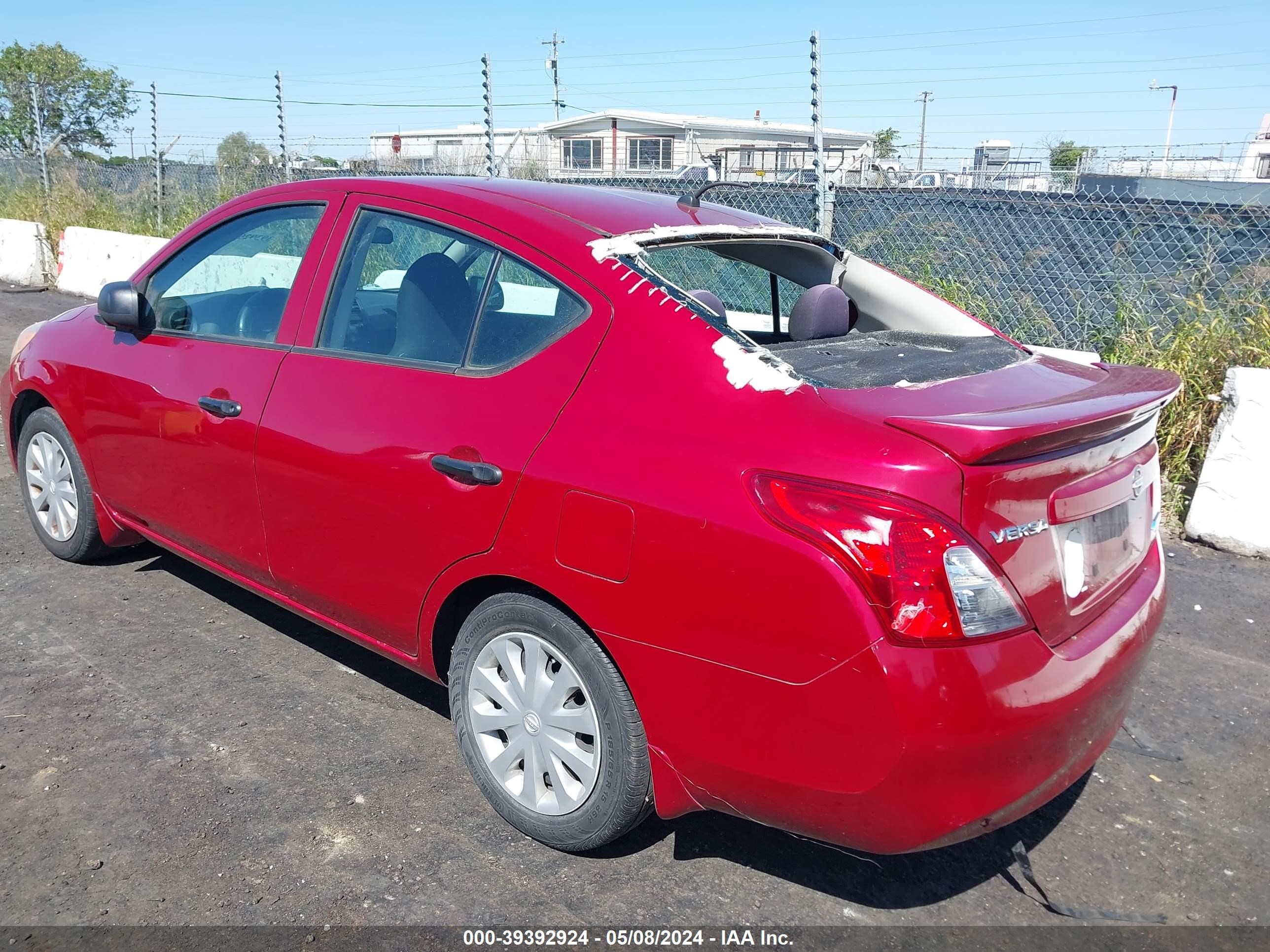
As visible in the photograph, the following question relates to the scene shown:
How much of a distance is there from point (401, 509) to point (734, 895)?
135 centimetres

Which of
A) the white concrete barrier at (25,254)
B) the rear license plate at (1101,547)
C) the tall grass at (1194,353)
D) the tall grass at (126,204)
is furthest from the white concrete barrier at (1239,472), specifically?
the white concrete barrier at (25,254)

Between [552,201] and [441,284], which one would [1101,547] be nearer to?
[552,201]

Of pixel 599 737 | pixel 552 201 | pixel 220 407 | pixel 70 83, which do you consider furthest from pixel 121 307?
pixel 70 83

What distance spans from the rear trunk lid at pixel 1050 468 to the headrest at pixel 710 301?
0.56 m

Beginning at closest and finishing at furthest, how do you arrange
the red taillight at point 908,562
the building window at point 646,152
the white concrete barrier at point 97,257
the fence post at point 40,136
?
1. the red taillight at point 908,562
2. the white concrete barrier at point 97,257
3. the fence post at point 40,136
4. the building window at point 646,152

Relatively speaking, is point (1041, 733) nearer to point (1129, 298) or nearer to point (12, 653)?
point (12, 653)

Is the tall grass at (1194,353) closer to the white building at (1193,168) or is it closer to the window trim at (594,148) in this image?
the white building at (1193,168)

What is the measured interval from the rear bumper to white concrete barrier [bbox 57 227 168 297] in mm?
11382

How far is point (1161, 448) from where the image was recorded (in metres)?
5.81

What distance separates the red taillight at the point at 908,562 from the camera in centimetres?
206

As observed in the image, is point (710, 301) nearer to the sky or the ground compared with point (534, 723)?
nearer to the sky

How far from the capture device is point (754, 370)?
2.36 metres

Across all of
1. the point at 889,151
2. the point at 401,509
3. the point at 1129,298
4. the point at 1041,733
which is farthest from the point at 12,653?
the point at 889,151

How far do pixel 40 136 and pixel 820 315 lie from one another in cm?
1682
